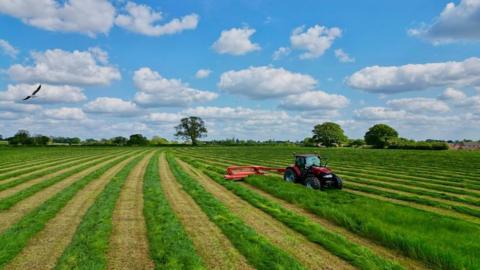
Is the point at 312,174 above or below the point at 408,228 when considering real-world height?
above

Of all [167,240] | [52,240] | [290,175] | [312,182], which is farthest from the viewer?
[290,175]

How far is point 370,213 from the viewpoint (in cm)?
1112

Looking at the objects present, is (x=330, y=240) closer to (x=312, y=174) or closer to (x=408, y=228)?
(x=408, y=228)

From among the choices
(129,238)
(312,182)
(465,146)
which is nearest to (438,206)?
(312,182)

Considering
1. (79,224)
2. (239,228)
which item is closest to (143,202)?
(79,224)

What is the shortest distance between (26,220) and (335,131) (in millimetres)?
120569

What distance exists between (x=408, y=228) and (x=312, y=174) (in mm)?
7757

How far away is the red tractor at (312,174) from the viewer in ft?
54.5

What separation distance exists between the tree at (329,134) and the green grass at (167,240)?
114047mm

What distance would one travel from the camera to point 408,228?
9539 millimetres

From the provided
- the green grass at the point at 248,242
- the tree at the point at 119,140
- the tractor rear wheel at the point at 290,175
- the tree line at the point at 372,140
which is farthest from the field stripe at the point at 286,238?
the tree at the point at 119,140

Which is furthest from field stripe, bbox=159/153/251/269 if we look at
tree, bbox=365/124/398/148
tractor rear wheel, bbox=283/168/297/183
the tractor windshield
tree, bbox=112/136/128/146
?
tree, bbox=112/136/128/146

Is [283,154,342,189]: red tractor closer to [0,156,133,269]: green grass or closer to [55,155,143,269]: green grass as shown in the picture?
[55,155,143,269]: green grass

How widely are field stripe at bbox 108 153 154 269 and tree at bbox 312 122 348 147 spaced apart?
11304cm
